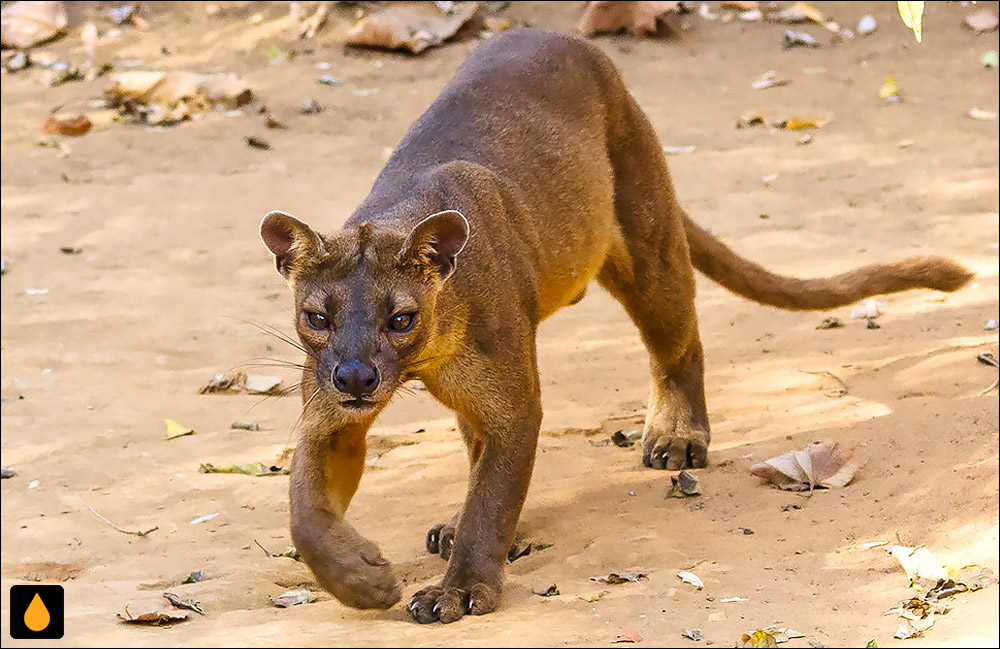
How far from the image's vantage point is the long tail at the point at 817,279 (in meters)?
6.17

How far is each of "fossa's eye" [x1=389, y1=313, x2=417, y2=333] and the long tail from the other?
248cm

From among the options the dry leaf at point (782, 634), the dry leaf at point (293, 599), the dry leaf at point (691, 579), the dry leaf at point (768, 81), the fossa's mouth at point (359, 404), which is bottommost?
the dry leaf at point (768, 81)

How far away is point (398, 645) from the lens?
11.7ft

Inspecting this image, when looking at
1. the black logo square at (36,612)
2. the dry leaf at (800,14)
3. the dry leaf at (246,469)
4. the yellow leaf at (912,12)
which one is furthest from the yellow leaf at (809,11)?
the yellow leaf at (912,12)

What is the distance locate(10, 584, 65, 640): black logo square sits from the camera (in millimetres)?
3586

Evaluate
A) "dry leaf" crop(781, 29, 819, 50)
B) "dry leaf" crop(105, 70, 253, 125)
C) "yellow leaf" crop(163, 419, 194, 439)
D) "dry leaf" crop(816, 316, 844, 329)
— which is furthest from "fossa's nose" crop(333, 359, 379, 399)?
"dry leaf" crop(781, 29, 819, 50)

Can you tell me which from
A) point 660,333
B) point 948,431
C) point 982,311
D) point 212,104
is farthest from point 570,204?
point 212,104

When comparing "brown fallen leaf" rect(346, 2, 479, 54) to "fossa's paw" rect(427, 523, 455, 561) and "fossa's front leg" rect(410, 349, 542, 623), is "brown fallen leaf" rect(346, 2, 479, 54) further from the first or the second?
"fossa's front leg" rect(410, 349, 542, 623)

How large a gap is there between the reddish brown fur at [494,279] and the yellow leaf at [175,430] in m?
1.58

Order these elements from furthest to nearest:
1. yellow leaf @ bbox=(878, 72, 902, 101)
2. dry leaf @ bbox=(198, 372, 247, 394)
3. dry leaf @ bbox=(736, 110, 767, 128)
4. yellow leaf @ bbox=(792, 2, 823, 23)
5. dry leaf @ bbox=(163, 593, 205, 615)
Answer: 1. yellow leaf @ bbox=(792, 2, 823, 23)
2. yellow leaf @ bbox=(878, 72, 902, 101)
3. dry leaf @ bbox=(736, 110, 767, 128)
4. dry leaf @ bbox=(198, 372, 247, 394)
5. dry leaf @ bbox=(163, 593, 205, 615)

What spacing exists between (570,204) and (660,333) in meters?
0.99

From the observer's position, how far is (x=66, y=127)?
10.9 metres

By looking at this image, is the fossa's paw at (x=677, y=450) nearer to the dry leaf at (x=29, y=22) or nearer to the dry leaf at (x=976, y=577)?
the dry leaf at (x=976, y=577)

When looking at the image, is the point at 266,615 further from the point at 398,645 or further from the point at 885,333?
the point at 885,333
